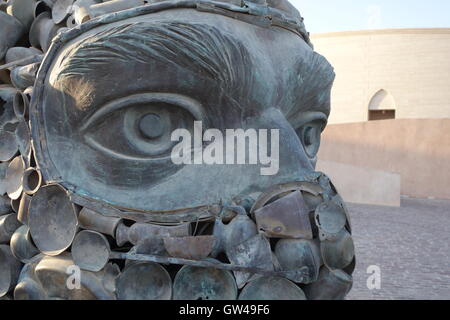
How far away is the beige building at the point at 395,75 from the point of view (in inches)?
701

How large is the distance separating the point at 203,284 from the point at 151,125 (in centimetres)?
70

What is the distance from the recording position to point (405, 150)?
12070 mm

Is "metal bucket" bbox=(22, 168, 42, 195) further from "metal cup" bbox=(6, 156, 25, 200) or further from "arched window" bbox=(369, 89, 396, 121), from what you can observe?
"arched window" bbox=(369, 89, 396, 121)

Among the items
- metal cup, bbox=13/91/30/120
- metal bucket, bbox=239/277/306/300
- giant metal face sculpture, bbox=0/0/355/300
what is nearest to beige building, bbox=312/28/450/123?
giant metal face sculpture, bbox=0/0/355/300

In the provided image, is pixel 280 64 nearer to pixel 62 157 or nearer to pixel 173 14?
pixel 173 14

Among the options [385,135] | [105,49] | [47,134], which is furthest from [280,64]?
[385,135]

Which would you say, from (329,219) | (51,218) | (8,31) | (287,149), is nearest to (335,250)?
(329,219)

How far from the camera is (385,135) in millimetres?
12094

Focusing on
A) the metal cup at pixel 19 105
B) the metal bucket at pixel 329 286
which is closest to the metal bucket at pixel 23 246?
the metal cup at pixel 19 105

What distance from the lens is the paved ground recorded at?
3920 mm

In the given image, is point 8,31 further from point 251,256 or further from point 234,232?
point 251,256

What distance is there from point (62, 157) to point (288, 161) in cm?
96

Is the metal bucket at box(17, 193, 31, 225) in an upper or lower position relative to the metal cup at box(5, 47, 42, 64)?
lower

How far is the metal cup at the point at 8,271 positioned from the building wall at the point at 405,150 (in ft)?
33.1
